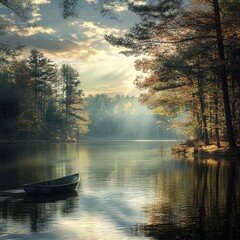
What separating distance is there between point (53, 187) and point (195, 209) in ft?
24.1

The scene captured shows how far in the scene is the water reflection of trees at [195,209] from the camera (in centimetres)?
1218

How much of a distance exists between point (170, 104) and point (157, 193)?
3168 cm

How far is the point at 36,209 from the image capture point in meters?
16.3

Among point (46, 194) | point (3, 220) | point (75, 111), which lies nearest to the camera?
point (3, 220)

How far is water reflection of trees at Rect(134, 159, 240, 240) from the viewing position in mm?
12180

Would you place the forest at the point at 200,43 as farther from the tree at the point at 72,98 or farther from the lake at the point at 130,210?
the tree at the point at 72,98

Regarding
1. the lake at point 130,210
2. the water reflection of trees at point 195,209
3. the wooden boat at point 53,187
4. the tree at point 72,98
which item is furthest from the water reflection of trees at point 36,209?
the tree at point 72,98

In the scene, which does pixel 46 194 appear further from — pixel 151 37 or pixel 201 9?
pixel 201 9

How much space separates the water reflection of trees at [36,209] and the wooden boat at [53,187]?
336 mm

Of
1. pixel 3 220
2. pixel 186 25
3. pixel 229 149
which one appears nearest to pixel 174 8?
pixel 186 25

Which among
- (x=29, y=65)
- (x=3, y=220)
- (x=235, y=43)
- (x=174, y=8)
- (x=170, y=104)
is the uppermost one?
(x=29, y=65)

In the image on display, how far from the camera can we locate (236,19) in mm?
36875

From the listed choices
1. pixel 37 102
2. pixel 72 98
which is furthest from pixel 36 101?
pixel 72 98

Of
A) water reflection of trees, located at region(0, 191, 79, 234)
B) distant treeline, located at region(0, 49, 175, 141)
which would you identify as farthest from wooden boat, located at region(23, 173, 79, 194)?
distant treeline, located at region(0, 49, 175, 141)
